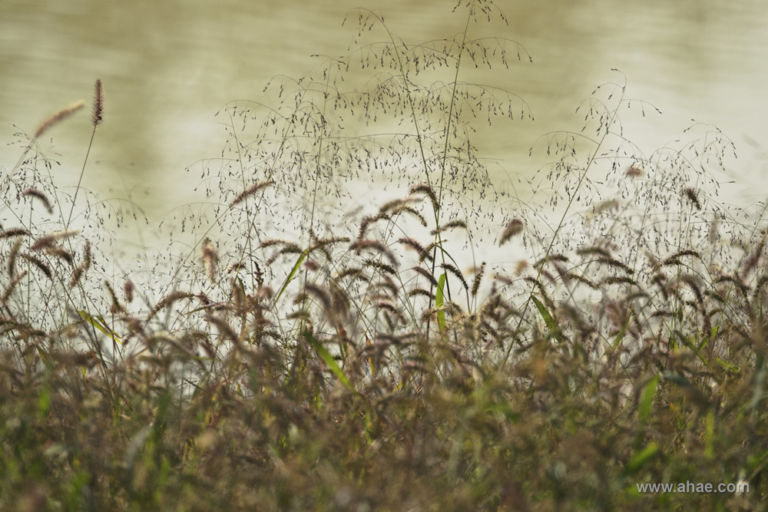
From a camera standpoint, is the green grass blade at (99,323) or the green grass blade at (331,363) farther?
the green grass blade at (99,323)

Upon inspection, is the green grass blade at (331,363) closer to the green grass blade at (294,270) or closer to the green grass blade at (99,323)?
the green grass blade at (294,270)

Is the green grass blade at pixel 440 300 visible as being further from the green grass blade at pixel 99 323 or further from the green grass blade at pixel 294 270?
the green grass blade at pixel 99 323

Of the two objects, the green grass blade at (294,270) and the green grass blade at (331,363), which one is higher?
the green grass blade at (294,270)

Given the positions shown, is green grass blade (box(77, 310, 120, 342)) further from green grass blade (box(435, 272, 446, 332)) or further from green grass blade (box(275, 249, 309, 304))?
green grass blade (box(435, 272, 446, 332))

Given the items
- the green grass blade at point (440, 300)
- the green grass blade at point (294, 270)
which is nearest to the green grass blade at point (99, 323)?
the green grass blade at point (294, 270)

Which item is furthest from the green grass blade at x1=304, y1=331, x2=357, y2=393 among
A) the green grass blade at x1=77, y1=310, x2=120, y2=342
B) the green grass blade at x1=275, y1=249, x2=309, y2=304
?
the green grass blade at x1=77, y1=310, x2=120, y2=342

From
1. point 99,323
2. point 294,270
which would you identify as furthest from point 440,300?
point 99,323

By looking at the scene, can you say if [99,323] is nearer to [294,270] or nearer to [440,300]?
[294,270]

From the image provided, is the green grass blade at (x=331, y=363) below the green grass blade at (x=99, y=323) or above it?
below

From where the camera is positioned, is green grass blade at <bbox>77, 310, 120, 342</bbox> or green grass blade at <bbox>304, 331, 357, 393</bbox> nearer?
Result: green grass blade at <bbox>304, 331, 357, 393</bbox>

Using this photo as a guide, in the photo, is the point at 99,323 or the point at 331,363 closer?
the point at 331,363

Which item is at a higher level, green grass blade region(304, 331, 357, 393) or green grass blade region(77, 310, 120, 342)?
green grass blade region(77, 310, 120, 342)

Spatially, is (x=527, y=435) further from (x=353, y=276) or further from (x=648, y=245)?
(x=648, y=245)

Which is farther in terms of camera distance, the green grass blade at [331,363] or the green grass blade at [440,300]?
the green grass blade at [440,300]
